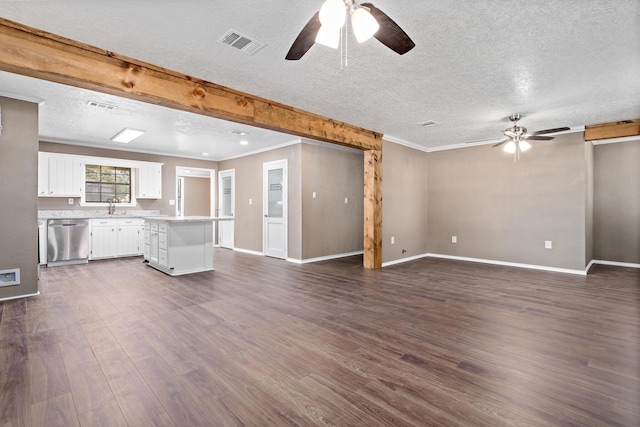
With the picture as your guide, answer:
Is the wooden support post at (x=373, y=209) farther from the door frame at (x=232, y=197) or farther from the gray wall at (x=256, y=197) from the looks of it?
the door frame at (x=232, y=197)

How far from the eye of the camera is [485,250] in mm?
6352

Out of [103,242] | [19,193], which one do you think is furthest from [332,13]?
[103,242]

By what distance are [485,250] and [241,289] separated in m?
5.09

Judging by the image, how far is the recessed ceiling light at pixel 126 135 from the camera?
17.8ft

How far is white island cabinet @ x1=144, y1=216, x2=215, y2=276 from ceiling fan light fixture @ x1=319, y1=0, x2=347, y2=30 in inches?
167

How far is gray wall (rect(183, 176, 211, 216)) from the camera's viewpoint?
436 inches

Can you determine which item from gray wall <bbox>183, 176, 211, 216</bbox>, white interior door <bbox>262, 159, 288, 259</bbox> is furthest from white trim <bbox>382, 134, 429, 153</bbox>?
gray wall <bbox>183, 176, 211, 216</bbox>

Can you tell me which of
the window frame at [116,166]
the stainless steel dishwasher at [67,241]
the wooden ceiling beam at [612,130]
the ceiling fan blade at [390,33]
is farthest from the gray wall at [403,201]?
the stainless steel dishwasher at [67,241]

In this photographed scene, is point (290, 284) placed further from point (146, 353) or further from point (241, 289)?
point (146, 353)

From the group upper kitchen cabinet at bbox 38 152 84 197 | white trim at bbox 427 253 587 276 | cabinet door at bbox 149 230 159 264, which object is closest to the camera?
white trim at bbox 427 253 587 276

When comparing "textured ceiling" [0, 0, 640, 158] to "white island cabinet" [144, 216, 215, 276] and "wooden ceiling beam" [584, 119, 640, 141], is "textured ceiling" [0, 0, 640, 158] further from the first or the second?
"white island cabinet" [144, 216, 215, 276]

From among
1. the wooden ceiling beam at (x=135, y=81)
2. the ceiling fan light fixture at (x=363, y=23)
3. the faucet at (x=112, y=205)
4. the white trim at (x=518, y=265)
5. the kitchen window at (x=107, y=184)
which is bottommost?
the white trim at (x=518, y=265)

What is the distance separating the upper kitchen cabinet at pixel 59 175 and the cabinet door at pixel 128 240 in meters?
1.15

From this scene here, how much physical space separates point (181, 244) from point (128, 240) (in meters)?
2.52
